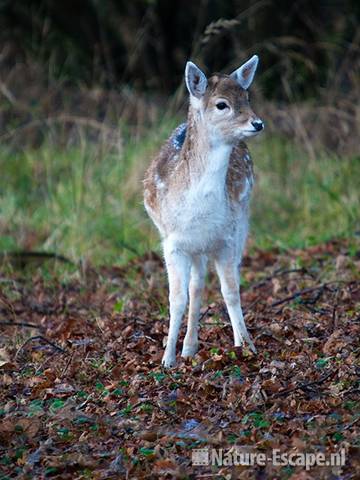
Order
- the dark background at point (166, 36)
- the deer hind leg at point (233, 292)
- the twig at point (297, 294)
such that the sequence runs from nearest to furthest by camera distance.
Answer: the deer hind leg at point (233, 292)
the twig at point (297, 294)
the dark background at point (166, 36)

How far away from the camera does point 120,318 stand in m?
7.82

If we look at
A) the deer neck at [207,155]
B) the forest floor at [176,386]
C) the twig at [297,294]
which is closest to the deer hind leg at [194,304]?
the forest floor at [176,386]

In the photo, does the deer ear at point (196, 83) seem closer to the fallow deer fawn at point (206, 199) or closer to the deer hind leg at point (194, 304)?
the fallow deer fawn at point (206, 199)

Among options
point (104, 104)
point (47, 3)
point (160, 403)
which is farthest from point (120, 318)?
point (47, 3)

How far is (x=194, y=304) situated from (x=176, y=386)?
1.16 m

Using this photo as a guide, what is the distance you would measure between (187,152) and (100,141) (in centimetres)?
509

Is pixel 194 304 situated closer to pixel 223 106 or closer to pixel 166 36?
pixel 223 106

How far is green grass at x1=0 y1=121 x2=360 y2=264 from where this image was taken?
1078 cm

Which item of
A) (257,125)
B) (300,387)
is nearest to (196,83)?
(257,125)

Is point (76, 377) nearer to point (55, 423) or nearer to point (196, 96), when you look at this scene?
point (55, 423)

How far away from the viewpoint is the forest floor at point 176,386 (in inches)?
199

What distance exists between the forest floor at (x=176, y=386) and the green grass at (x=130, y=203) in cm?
200

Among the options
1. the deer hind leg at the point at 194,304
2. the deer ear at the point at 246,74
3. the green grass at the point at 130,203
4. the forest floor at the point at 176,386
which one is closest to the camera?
the forest floor at the point at 176,386

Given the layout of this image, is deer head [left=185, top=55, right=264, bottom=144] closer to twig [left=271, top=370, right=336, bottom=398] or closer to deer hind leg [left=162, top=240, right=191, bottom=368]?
deer hind leg [left=162, top=240, right=191, bottom=368]
